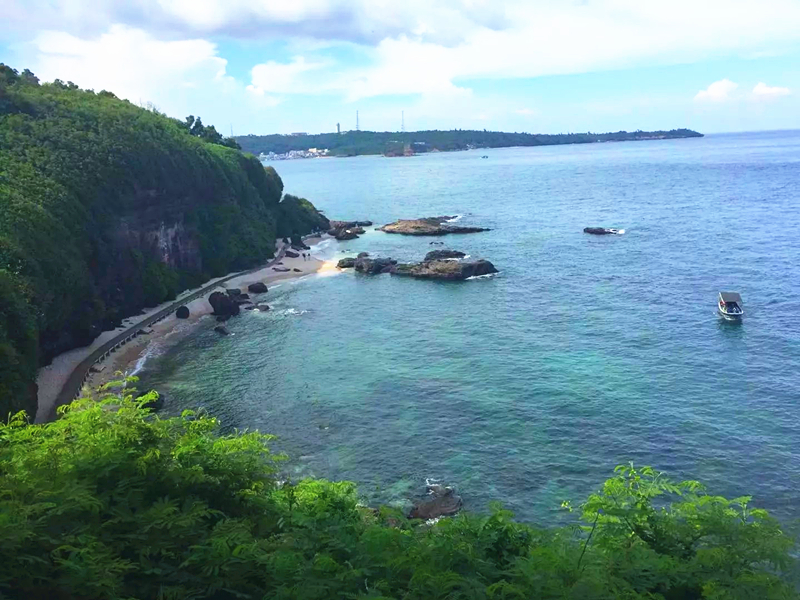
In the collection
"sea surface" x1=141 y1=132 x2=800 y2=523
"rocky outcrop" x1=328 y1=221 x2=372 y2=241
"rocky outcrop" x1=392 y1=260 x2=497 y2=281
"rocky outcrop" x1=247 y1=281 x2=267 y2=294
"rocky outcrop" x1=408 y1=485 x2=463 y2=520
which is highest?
"rocky outcrop" x1=328 y1=221 x2=372 y2=241

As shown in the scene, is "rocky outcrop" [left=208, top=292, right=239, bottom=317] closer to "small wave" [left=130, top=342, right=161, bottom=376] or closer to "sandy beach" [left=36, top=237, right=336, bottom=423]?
"sandy beach" [left=36, top=237, right=336, bottom=423]

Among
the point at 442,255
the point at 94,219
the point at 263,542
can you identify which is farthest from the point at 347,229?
the point at 263,542

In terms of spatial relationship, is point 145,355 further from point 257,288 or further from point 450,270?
point 450,270

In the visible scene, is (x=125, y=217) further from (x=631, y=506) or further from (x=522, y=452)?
(x=631, y=506)

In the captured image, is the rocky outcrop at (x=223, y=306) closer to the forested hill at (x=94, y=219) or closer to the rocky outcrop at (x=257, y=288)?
the forested hill at (x=94, y=219)

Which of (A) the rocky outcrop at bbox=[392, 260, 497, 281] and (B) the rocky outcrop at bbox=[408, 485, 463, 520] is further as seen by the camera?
(A) the rocky outcrop at bbox=[392, 260, 497, 281]

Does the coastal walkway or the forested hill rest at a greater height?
the forested hill

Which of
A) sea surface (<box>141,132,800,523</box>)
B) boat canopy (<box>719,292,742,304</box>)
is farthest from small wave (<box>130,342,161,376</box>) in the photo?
boat canopy (<box>719,292,742,304</box>)
